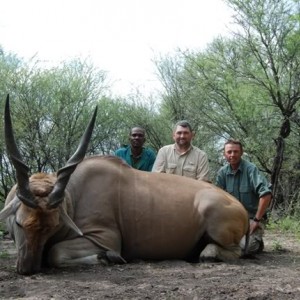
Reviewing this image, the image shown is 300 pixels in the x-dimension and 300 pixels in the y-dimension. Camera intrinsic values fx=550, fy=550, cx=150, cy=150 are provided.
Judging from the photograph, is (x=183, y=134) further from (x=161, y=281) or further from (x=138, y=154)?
(x=161, y=281)

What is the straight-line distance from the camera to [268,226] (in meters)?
10.2

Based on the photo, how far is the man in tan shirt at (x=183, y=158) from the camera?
21.6ft

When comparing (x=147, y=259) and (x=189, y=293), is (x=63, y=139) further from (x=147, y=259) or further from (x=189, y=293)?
(x=189, y=293)

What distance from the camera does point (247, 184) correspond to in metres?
6.36

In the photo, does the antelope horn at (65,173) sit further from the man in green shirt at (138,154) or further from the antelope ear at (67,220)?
the man in green shirt at (138,154)

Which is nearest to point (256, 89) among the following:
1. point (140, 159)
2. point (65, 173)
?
point (140, 159)

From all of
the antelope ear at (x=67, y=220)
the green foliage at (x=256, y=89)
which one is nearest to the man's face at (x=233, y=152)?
the antelope ear at (x=67, y=220)

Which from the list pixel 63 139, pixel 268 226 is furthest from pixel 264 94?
pixel 63 139

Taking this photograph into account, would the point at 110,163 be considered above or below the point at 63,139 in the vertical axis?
below

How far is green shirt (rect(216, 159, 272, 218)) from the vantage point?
6.28 m

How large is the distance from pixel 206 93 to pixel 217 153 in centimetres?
307

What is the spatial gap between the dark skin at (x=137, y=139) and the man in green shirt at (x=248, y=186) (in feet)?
4.22

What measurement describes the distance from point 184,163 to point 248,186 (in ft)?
2.69

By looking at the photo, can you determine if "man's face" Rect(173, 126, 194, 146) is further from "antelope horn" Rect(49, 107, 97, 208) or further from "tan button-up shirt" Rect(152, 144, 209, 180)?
"antelope horn" Rect(49, 107, 97, 208)
